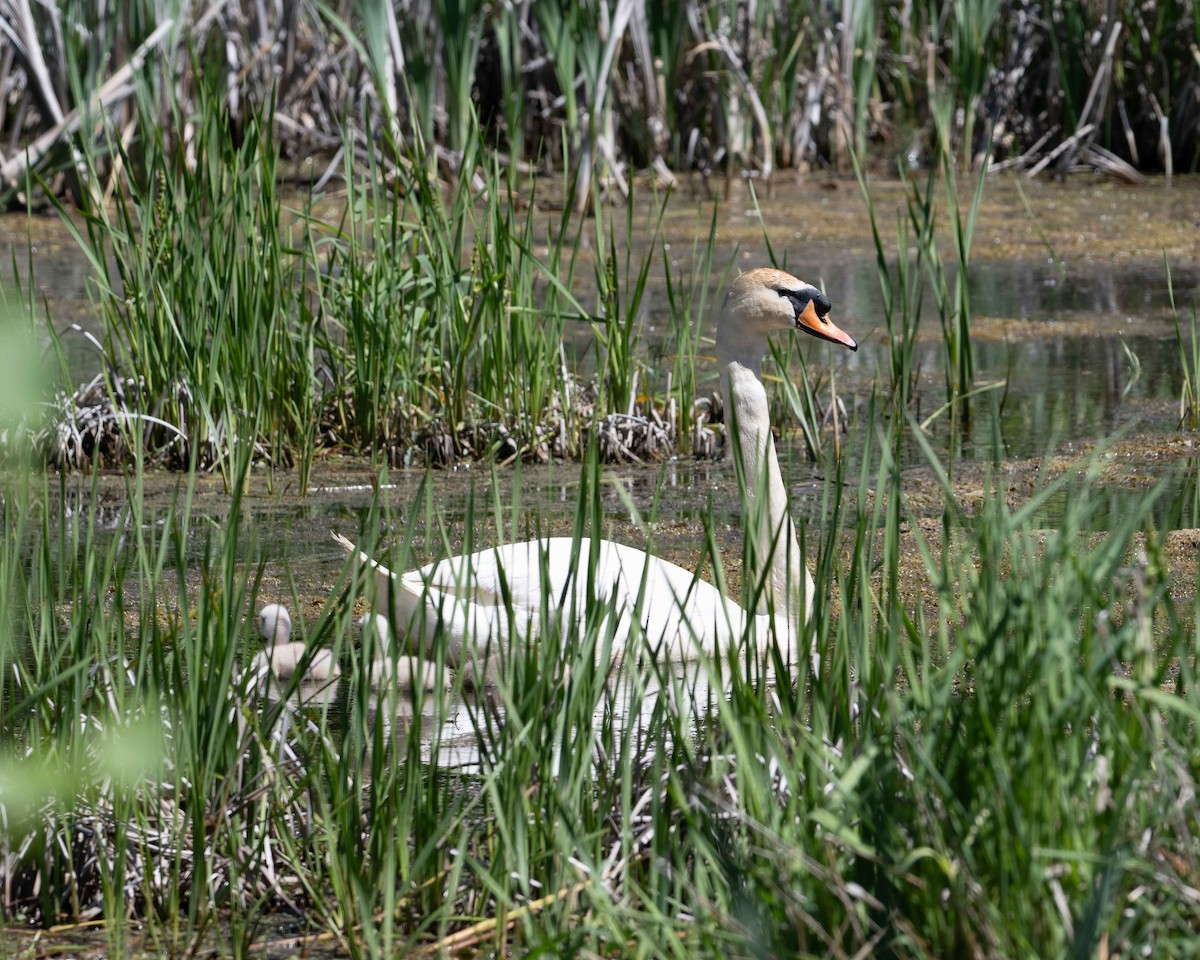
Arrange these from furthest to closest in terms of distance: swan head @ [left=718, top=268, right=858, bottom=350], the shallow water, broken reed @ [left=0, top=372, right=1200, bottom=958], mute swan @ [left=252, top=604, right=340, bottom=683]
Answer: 1. the shallow water
2. swan head @ [left=718, top=268, right=858, bottom=350]
3. mute swan @ [left=252, top=604, right=340, bottom=683]
4. broken reed @ [left=0, top=372, right=1200, bottom=958]

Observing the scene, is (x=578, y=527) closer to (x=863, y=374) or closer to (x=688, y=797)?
(x=688, y=797)

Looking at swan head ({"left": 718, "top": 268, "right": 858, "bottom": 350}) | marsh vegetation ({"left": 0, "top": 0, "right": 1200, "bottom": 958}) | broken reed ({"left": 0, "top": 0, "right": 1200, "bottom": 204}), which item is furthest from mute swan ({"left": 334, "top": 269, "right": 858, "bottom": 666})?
broken reed ({"left": 0, "top": 0, "right": 1200, "bottom": 204})

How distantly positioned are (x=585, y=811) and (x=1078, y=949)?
0.85m

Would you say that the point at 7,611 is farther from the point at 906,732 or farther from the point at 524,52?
the point at 524,52

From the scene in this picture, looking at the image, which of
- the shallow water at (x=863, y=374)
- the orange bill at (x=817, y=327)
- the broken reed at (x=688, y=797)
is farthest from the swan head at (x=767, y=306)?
the broken reed at (x=688, y=797)

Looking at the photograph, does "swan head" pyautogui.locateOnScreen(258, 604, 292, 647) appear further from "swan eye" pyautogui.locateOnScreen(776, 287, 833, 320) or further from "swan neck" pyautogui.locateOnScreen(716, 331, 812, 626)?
"swan eye" pyautogui.locateOnScreen(776, 287, 833, 320)

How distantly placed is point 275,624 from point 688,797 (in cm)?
160

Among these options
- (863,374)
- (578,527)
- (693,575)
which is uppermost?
(578,527)

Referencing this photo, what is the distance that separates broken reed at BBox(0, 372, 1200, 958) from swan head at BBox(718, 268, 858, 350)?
1621mm

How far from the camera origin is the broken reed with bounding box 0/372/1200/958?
1901 millimetres

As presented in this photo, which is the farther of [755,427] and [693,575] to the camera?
[755,427]

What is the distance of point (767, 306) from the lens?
4359 millimetres

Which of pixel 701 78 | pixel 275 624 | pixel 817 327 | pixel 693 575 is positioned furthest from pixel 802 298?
Result: pixel 701 78

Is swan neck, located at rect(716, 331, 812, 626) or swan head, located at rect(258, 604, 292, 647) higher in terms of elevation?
swan neck, located at rect(716, 331, 812, 626)
